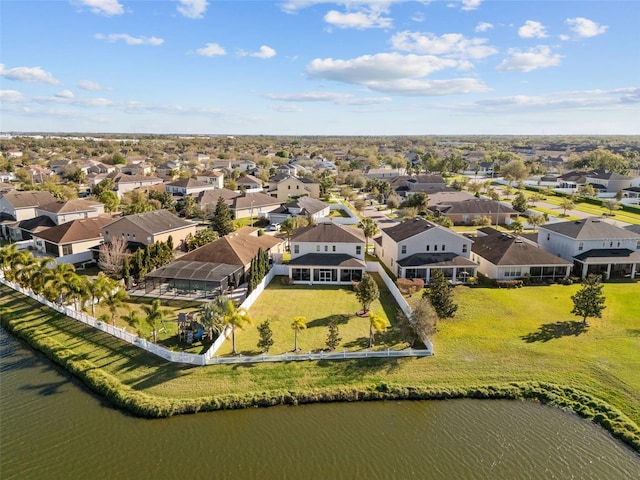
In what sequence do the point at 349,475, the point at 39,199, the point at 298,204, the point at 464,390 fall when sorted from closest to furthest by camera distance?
the point at 349,475
the point at 464,390
the point at 39,199
the point at 298,204

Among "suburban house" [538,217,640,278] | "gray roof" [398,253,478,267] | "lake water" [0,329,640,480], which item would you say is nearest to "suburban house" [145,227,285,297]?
"lake water" [0,329,640,480]

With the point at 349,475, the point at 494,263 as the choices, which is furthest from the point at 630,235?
the point at 349,475

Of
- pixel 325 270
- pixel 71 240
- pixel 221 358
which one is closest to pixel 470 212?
pixel 325 270

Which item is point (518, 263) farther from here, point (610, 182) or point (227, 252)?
point (610, 182)

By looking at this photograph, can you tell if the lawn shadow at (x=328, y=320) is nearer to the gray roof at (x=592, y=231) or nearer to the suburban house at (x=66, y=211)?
the gray roof at (x=592, y=231)

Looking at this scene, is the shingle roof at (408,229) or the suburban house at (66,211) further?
the suburban house at (66,211)

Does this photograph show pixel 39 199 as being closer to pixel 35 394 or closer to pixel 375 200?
pixel 35 394

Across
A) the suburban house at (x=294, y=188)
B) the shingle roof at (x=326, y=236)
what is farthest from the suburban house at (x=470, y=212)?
the shingle roof at (x=326, y=236)
